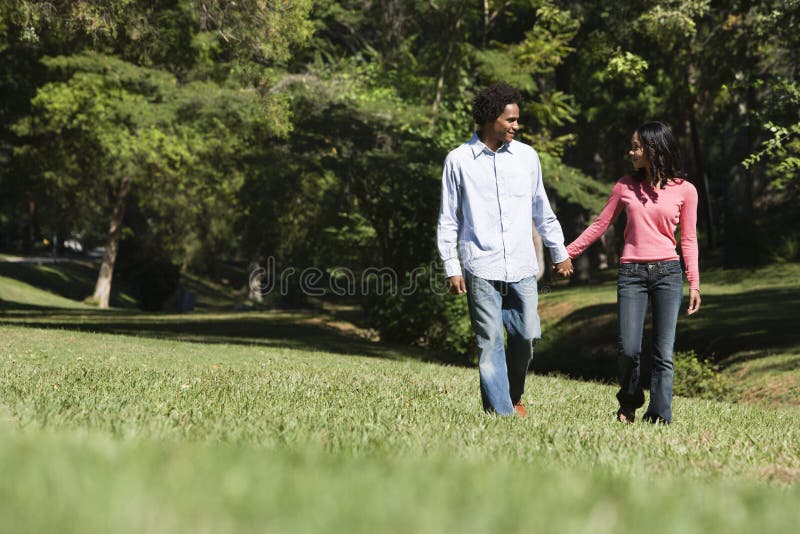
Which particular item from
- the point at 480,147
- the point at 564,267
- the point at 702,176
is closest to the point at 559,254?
the point at 564,267

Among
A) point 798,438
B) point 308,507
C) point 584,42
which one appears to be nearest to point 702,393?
point 798,438

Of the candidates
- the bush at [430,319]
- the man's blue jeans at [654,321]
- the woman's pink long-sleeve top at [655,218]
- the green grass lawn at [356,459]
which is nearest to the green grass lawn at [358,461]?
the green grass lawn at [356,459]

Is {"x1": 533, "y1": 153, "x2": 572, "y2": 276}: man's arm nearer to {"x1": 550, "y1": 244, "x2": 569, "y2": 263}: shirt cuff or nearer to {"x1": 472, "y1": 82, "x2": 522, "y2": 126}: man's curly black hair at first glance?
{"x1": 550, "y1": 244, "x2": 569, "y2": 263}: shirt cuff

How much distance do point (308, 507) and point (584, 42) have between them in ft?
96.2

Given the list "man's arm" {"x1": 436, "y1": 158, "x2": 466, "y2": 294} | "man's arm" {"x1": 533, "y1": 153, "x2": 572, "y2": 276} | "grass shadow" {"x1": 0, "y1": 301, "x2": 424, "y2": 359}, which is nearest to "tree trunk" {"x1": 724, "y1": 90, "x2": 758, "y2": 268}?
"grass shadow" {"x1": 0, "y1": 301, "x2": 424, "y2": 359}

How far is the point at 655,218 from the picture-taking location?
25.7 feet

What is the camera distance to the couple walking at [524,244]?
24.7 feet

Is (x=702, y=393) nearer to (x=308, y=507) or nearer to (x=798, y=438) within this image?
(x=798, y=438)

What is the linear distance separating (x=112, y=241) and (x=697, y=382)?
3047 centimetres

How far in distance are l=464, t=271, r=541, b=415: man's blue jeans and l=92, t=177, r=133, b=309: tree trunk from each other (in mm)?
32911

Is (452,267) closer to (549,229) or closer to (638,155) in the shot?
(549,229)

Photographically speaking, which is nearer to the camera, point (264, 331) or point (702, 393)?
point (702, 393)

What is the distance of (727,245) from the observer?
35719 millimetres

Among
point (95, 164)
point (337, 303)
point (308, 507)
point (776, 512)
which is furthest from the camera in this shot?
point (337, 303)
